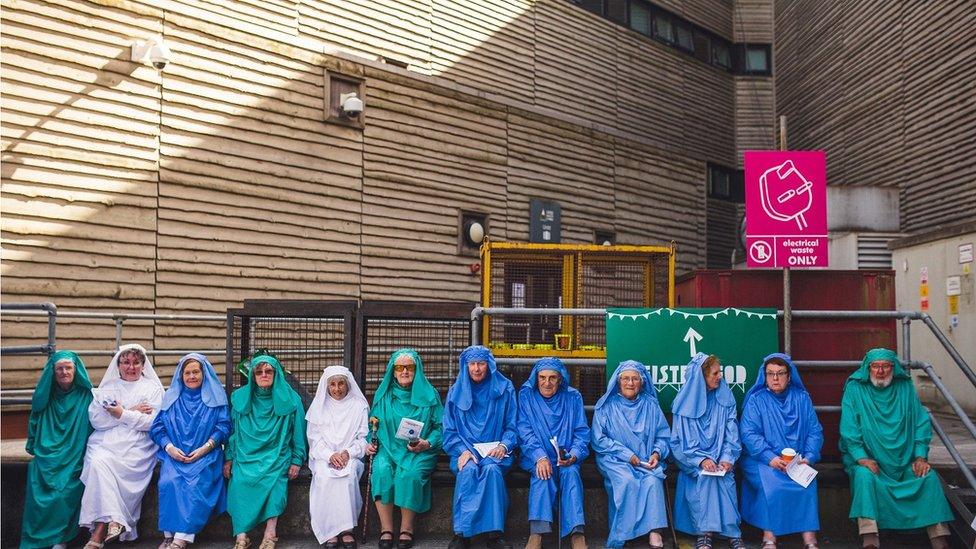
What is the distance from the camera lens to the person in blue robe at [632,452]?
20.1ft

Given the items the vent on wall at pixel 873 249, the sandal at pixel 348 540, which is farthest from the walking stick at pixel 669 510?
the vent on wall at pixel 873 249

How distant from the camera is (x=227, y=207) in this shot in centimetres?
1147

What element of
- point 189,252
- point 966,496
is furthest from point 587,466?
point 189,252

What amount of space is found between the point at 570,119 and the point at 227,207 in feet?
23.0

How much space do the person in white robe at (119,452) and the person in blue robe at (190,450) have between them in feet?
0.58

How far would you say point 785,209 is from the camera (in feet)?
22.6

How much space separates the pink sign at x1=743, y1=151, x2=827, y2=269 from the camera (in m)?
6.82

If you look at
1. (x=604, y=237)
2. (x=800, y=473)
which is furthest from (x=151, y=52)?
(x=604, y=237)

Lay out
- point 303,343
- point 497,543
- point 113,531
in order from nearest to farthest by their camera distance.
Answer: point 497,543 < point 113,531 < point 303,343

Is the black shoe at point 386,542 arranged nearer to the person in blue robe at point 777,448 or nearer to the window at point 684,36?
the person in blue robe at point 777,448

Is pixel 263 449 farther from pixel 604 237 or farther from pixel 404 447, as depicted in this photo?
pixel 604 237

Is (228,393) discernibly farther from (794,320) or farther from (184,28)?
(184,28)

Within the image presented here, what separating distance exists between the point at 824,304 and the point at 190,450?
5.31m

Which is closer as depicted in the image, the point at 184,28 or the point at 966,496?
the point at 966,496
